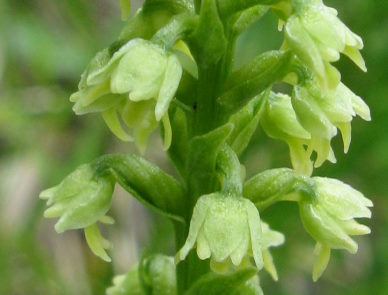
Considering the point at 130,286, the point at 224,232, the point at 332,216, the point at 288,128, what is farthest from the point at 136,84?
the point at 130,286

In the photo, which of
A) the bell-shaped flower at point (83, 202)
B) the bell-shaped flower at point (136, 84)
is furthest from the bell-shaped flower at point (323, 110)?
the bell-shaped flower at point (83, 202)

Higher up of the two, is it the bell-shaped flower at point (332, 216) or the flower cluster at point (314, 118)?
the flower cluster at point (314, 118)

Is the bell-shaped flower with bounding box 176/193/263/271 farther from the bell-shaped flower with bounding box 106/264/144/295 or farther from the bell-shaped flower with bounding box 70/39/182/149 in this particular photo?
the bell-shaped flower with bounding box 106/264/144/295

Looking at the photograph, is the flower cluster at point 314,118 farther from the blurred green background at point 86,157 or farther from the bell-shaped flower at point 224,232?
the blurred green background at point 86,157

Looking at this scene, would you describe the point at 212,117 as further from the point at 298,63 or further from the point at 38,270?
the point at 38,270

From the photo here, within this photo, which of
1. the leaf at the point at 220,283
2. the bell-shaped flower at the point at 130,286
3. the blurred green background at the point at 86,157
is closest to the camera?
the leaf at the point at 220,283
